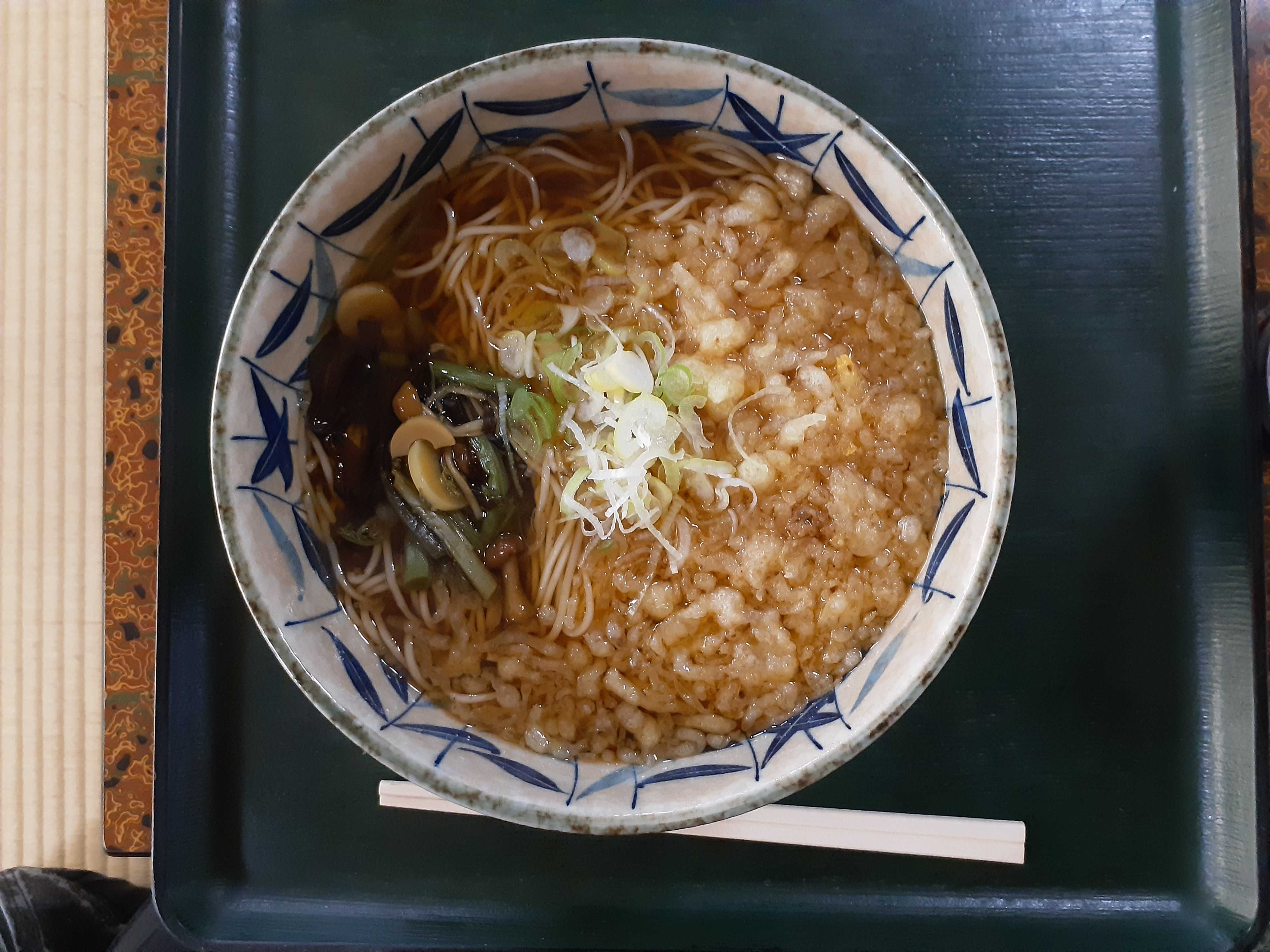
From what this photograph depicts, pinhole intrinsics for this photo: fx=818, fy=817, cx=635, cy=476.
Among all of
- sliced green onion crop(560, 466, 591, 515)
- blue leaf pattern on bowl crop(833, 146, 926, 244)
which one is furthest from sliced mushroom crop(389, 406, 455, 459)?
blue leaf pattern on bowl crop(833, 146, 926, 244)

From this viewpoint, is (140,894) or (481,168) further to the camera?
(140,894)

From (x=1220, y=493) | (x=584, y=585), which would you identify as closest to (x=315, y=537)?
(x=584, y=585)

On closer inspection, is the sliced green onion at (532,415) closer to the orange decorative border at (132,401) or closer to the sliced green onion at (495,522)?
the sliced green onion at (495,522)

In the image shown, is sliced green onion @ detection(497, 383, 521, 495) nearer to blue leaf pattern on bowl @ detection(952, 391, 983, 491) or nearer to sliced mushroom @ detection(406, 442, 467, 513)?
sliced mushroom @ detection(406, 442, 467, 513)

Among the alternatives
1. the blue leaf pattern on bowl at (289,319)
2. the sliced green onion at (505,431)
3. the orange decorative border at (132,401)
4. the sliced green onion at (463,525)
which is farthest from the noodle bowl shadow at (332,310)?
the orange decorative border at (132,401)

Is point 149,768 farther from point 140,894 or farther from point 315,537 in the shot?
point 315,537
